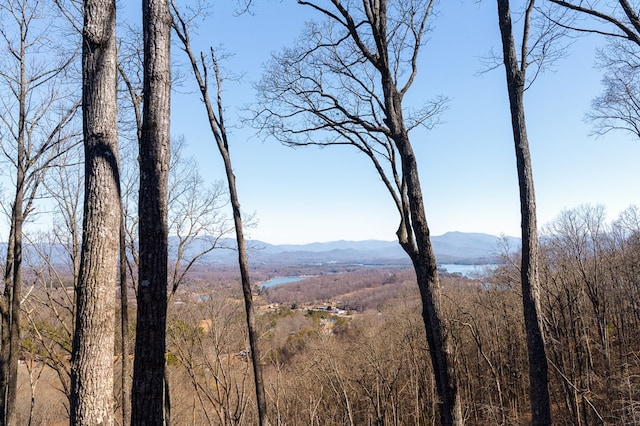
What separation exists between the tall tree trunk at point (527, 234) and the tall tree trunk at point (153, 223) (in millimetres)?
3838

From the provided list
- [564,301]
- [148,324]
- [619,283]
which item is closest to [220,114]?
[148,324]

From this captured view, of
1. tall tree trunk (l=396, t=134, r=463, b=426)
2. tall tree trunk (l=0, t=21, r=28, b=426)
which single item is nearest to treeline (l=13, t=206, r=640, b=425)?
tall tree trunk (l=0, t=21, r=28, b=426)

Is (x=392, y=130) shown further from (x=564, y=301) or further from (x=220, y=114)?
(x=564, y=301)

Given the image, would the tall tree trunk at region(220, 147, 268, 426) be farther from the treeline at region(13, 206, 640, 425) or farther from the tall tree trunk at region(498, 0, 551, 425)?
the tall tree trunk at region(498, 0, 551, 425)

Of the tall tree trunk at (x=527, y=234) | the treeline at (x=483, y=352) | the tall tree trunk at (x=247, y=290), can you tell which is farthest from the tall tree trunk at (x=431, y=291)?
the treeline at (x=483, y=352)

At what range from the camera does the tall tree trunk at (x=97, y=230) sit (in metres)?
2.70

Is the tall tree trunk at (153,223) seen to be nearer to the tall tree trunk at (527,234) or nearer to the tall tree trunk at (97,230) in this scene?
the tall tree trunk at (97,230)

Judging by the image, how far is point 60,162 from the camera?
7.25 metres

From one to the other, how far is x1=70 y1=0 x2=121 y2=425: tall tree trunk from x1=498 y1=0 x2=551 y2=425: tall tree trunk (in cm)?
423

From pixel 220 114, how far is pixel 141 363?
538 cm

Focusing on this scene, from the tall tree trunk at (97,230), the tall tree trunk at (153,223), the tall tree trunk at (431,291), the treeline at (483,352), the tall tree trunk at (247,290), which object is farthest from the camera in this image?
the treeline at (483,352)

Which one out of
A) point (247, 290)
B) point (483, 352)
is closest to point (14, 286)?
point (247, 290)

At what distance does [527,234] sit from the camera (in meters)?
4.25

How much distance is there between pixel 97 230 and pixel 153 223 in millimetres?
574
